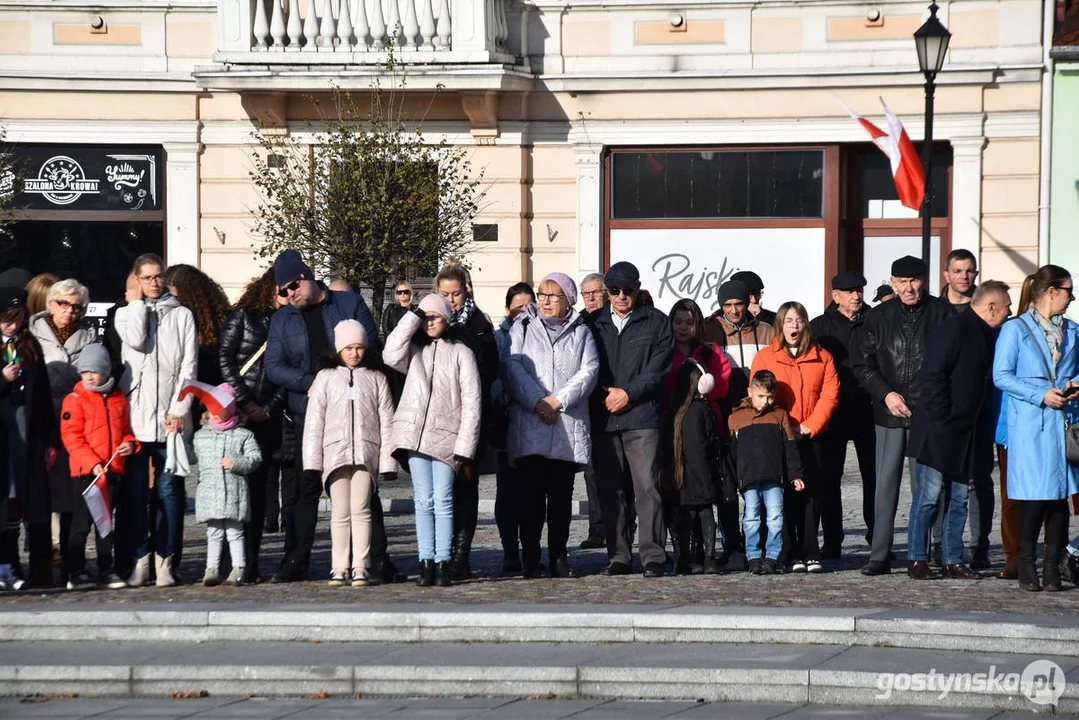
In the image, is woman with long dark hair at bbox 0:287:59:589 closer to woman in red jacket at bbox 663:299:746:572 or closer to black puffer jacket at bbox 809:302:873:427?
woman in red jacket at bbox 663:299:746:572

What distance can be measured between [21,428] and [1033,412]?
5.90 meters

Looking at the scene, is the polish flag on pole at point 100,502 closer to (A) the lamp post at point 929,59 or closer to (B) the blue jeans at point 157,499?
(B) the blue jeans at point 157,499

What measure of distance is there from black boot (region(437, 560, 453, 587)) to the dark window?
13.2m

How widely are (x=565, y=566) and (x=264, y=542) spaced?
3019mm

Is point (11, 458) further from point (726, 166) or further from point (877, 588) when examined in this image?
point (726, 166)

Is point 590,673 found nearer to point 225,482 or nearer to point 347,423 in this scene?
point 347,423

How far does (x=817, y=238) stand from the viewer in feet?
74.5

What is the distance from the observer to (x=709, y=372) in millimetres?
11453

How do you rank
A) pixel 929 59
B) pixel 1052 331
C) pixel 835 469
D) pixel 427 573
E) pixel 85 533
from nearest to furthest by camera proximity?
pixel 1052 331, pixel 427 573, pixel 85 533, pixel 835 469, pixel 929 59

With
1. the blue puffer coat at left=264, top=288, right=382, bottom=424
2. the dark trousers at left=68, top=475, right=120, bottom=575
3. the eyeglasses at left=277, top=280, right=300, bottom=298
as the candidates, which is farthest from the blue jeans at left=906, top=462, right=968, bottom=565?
the dark trousers at left=68, top=475, right=120, bottom=575

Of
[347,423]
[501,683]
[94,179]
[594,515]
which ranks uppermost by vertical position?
[94,179]

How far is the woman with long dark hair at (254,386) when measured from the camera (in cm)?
1081

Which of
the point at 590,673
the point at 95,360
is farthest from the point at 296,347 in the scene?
the point at 590,673

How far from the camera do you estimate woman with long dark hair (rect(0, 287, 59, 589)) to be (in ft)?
34.2
